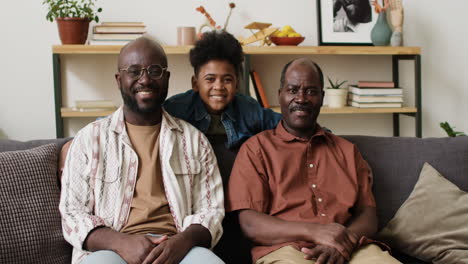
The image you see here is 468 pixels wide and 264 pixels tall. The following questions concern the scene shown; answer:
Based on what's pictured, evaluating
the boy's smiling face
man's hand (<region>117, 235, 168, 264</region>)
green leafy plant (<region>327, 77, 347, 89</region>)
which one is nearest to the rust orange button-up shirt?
the boy's smiling face

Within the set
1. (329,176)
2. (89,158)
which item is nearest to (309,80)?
(329,176)

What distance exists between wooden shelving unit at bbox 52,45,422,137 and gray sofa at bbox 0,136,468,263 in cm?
114

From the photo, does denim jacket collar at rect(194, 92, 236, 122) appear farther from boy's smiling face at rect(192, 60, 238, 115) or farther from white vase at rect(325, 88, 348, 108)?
white vase at rect(325, 88, 348, 108)

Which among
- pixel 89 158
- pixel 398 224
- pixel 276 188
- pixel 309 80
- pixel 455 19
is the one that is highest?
pixel 455 19

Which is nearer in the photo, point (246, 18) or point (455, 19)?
point (246, 18)

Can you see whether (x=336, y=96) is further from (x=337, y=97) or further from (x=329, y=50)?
(x=329, y=50)

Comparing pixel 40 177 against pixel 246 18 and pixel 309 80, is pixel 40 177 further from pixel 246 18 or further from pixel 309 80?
pixel 246 18

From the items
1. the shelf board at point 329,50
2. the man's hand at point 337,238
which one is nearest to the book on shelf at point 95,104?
the shelf board at point 329,50

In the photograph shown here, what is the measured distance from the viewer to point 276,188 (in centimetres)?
189

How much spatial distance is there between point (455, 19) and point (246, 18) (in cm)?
149

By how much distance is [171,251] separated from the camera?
1607 mm

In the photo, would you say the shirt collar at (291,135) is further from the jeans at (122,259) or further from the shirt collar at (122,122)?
the jeans at (122,259)

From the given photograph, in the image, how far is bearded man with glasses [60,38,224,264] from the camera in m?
1.64

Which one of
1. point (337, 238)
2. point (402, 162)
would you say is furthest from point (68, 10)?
point (337, 238)
